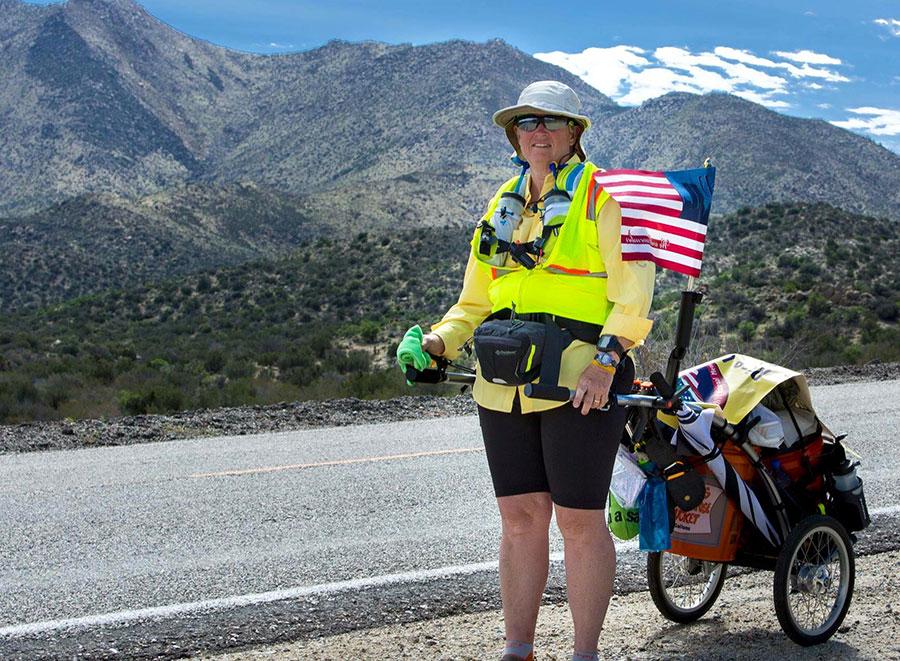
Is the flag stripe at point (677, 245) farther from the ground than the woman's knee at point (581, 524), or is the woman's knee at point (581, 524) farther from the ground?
the flag stripe at point (677, 245)

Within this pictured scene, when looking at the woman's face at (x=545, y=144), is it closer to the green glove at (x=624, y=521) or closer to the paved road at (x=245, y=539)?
the green glove at (x=624, y=521)

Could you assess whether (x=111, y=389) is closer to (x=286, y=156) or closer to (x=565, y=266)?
(x=565, y=266)

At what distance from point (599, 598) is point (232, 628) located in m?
1.72

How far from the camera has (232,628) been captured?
4324mm

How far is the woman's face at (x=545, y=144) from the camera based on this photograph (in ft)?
11.5

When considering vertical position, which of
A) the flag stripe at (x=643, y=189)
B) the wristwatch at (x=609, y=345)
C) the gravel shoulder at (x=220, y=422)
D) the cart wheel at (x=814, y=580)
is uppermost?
the flag stripe at (x=643, y=189)

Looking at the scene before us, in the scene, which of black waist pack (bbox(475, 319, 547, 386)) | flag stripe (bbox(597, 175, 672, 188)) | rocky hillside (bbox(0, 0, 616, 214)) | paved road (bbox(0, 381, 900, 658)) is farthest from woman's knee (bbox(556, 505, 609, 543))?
rocky hillside (bbox(0, 0, 616, 214))

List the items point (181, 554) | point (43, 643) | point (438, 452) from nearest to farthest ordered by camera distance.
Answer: point (43, 643)
point (181, 554)
point (438, 452)

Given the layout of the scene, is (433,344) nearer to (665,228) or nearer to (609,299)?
(609,299)

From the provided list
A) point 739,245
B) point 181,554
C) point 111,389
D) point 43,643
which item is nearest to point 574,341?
point 43,643

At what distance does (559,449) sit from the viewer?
3340mm

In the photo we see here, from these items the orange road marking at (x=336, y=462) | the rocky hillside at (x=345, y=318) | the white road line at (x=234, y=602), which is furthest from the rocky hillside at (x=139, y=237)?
the white road line at (x=234, y=602)

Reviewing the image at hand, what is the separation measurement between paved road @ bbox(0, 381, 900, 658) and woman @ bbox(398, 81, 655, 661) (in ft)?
4.08

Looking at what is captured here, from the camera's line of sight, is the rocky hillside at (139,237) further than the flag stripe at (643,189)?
Yes
